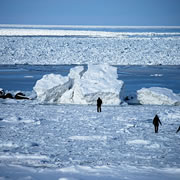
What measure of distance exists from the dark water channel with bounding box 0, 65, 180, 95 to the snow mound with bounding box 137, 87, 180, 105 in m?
1.19

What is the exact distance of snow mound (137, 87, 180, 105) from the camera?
1373cm

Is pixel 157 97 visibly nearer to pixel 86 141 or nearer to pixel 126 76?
pixel 86 141

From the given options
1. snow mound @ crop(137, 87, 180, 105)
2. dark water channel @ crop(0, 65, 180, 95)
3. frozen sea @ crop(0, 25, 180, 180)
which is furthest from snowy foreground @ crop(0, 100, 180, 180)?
dark water channel @ crop(0, 65, 180, 95)

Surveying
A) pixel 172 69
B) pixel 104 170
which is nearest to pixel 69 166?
pixel 104 170

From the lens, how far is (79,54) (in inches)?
1239

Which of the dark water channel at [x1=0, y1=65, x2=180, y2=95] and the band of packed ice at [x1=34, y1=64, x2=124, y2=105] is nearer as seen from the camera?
the band of packed ice at [x1=34, y1=64, x2=124, y2=105]

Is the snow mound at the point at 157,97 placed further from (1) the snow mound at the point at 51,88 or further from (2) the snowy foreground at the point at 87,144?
(1) the snow mound at the point at 51,88

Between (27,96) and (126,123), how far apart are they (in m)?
5.56

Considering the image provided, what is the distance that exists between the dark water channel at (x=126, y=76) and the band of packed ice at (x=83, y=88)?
1.56 metres

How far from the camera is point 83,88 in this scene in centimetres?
1368

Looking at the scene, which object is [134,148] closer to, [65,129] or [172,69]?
[65,129]

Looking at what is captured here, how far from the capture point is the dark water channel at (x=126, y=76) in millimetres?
17531

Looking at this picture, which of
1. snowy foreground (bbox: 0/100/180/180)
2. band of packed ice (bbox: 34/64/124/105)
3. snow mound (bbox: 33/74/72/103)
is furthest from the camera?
snow mound (bbox: 33/74/72/103)

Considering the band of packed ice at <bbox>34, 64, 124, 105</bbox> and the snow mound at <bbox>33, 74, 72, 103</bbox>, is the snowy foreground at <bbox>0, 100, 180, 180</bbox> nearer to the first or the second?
the band of packed ice at <bbox>34, 64, 124, 105</bbox>
